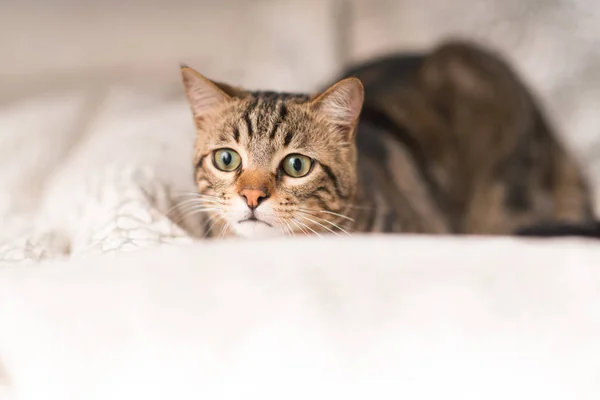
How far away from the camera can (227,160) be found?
32.2 inches

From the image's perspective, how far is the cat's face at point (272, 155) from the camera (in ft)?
2.59

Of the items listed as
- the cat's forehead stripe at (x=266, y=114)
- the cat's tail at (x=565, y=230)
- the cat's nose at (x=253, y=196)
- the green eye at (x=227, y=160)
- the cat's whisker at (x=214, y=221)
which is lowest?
the cat's whisker at (x=214, y=221)

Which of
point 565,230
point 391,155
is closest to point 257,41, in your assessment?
point 391,155

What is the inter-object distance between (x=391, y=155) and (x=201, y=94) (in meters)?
0.61

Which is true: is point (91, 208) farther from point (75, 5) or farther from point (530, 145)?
point (530, 145)

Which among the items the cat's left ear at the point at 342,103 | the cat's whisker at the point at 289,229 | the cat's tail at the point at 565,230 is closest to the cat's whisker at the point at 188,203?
the cat's whisker at the point at 289,229

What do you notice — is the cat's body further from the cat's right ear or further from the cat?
the cat's right ear

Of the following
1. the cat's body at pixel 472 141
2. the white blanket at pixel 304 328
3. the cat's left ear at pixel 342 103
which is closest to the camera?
the white blanket at pixel 304 328

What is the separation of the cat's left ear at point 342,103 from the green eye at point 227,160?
0.50ft

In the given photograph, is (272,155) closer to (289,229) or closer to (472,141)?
(289,229)

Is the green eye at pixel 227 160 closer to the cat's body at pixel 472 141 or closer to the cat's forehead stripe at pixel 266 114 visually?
the cat's forehead stripe at pixel 266 114

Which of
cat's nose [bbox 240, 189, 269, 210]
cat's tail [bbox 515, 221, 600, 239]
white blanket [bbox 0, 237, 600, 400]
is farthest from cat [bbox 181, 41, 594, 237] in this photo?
white blanket [bbox 0, 237, 600, 400]

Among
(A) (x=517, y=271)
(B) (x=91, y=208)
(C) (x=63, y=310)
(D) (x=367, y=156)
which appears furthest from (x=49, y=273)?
(D) (x=367, y=156)

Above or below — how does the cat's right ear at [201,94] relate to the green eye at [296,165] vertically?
above
